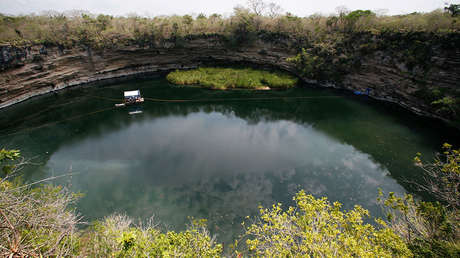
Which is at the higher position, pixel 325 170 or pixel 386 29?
pixel 386 29

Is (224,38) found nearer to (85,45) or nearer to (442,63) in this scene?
(85,45)

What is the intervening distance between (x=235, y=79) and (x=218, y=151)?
20.5 meters

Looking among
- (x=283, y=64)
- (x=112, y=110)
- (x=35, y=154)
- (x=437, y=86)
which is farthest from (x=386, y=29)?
(x=35, y=154)

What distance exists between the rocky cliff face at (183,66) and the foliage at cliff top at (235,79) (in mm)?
4033

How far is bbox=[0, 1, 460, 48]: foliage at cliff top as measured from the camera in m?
30.6

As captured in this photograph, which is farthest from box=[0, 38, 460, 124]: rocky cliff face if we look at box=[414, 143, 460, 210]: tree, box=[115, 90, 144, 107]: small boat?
box=[115, 90, 144, 107]: small boat

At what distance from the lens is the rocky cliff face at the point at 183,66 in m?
25.6

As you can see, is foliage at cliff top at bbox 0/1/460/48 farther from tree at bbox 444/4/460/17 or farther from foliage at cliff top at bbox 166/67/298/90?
foliage at cliff top at bbox 166/67/298/90

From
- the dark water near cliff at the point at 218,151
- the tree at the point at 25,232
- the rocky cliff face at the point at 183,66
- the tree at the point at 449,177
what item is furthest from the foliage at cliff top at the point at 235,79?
the tree at the point at 25,232

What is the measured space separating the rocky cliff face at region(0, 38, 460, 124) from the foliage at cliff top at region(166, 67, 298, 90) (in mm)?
4033

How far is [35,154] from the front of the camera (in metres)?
19.9

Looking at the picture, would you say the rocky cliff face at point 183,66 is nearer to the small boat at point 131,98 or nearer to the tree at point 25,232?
the small boat at point 131,98

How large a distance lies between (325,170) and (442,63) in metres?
20.8

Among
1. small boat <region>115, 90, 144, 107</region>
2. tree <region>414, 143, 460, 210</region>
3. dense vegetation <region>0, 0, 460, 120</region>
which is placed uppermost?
Answer: dense vegetation <region>0, 0, 460, 120</region>
